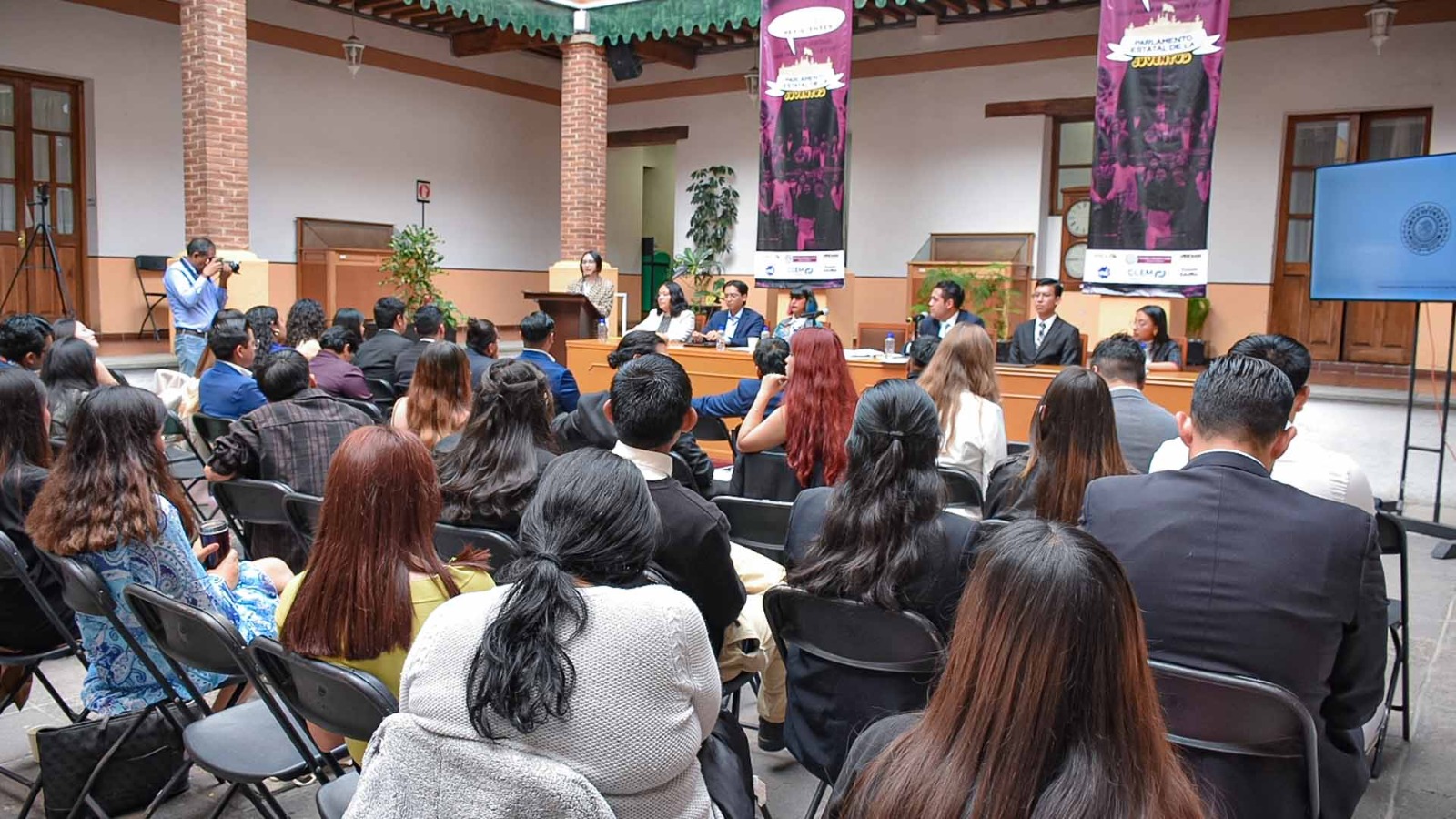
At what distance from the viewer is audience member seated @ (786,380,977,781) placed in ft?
6.99

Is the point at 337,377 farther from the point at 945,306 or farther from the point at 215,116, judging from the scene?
the point at 215,116

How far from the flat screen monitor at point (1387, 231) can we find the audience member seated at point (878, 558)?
4176 millimetres

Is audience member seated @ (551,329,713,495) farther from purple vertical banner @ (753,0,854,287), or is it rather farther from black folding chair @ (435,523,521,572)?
purple vertical banner @ (753,0,854,287)

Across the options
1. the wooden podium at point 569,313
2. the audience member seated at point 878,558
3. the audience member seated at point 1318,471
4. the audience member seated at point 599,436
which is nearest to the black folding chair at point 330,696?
the audience member seated at point 878,558

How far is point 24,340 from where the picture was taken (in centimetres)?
455

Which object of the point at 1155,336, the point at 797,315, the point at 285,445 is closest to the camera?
the point at 285,445

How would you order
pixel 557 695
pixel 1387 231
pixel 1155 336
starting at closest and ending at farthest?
1. pixel 557 695
2. pixel 1387 231
3. pixel 1155 336

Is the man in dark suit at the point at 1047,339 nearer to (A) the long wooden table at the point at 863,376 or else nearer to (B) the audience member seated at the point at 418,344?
(A) the long wooden table at the point at 863,376

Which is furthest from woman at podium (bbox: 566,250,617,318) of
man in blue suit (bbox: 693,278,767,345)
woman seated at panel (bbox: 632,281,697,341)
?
man in blue suit (bbox: 693,278,767,345)

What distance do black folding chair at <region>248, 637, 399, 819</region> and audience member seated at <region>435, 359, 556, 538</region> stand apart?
2.91 feet

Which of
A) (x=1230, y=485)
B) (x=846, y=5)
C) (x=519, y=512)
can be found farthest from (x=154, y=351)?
(x=1230, y=485)

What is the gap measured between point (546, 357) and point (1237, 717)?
413 centimetres

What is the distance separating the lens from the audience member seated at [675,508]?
7.32 feet

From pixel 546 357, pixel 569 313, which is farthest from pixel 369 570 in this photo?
pixel 569 313
